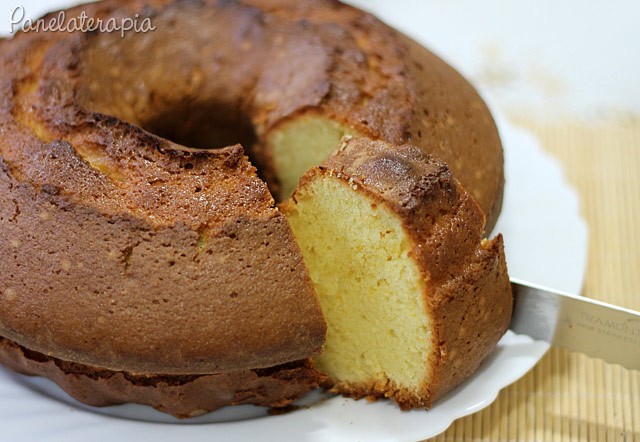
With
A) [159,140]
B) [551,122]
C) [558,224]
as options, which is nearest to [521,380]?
[558,224]

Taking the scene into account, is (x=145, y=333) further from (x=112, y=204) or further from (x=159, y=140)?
(x=159, y=140)

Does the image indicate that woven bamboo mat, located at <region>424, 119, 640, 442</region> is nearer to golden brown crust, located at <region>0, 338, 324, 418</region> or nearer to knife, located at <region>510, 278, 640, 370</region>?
knife, located at <region>510, 278, 640, 370</region>

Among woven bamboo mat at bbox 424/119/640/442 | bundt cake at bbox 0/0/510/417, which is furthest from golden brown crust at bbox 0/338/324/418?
woven bamboo mat at bbox 424/119/640/442

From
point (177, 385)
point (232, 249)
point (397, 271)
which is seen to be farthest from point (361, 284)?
point (177, 385)

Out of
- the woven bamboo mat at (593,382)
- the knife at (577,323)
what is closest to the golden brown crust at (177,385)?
the woven bamboo mat at (593,382)

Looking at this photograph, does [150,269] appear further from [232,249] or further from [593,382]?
[593,382]

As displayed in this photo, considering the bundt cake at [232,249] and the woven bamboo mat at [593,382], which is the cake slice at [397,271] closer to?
the bundt cake at [232,249]
